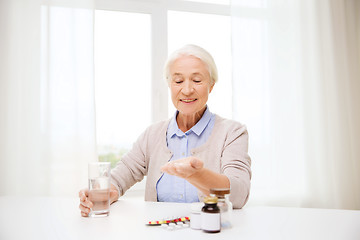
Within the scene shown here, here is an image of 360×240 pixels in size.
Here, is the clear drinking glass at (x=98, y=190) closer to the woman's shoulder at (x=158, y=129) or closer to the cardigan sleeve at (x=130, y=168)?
the cardigan sleeve at (x=130, y=168)

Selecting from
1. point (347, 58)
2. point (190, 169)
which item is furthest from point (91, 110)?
point (347, 58)

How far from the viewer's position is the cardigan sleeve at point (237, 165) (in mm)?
1288

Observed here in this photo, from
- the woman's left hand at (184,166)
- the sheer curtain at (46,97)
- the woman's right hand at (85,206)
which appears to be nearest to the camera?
→ the woman's left hand at (184,166)

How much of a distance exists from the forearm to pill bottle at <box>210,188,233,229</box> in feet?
0.50

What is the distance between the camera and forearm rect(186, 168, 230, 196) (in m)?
1.14

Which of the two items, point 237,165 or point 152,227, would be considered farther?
point 237,165

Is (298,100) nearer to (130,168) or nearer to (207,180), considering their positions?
(130,168)

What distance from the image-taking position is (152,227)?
39.5 inches

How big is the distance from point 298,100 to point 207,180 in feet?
7.19

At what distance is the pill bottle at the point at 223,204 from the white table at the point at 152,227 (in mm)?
28

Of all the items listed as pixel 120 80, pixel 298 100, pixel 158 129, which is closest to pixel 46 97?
pixel 120 80

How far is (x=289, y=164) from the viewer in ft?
9.94

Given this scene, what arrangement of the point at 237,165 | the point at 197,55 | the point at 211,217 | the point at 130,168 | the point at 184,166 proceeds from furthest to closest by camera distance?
the point at 130,168 < the point at 197,55 < the point at 237,165 < the point at 184,166 < the point at 211,217

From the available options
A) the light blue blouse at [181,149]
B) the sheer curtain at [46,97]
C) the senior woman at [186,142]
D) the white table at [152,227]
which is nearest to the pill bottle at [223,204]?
the white table at [152,227]
